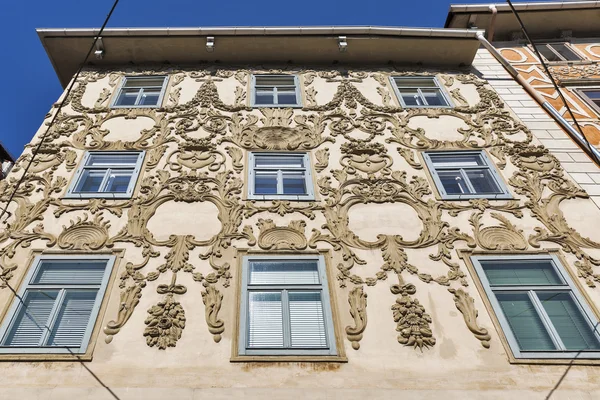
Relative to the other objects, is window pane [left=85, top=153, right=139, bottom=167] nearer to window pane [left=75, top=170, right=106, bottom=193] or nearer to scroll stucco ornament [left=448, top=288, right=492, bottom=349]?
window pane [left=75, top=170, right=106, bottom=193]

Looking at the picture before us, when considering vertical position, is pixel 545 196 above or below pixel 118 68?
below

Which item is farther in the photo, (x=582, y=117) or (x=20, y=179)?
(x=582, y=117)

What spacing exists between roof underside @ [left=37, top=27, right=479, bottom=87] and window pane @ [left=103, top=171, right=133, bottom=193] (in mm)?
4289

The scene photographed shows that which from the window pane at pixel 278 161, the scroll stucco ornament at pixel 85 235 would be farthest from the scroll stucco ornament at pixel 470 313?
the scroll stucco ornament at pixel 85 235

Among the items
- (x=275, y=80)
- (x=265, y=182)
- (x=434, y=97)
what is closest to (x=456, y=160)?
(x=434, y=97)

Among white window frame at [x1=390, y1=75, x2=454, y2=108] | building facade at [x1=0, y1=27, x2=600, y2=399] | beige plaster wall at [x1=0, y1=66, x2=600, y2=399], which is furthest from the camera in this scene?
white window frame at [x1=390, y1=75, x2=454, y2=108]

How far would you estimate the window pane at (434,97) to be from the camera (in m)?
10.5

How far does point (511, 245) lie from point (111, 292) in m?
5.22

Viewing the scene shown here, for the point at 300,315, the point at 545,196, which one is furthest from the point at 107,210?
the point at 545,196

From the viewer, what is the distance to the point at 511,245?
6.98 metres

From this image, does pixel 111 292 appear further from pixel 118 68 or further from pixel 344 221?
pixel 118 68

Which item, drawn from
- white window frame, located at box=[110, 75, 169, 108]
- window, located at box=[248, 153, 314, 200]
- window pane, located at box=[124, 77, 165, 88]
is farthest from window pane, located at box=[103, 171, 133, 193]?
window pane, located at box=[124, 77, 165, 88]

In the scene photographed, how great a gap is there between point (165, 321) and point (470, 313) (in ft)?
11.5

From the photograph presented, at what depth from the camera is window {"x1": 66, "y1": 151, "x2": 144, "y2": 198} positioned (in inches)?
308
